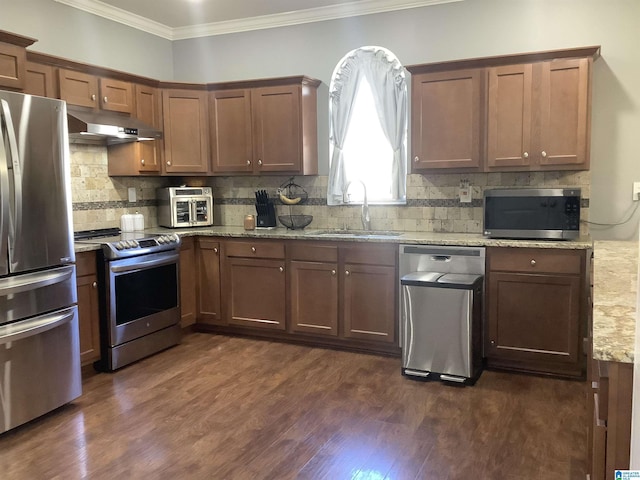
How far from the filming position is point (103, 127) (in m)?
3.84

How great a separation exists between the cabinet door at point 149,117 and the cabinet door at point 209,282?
0.78 meters

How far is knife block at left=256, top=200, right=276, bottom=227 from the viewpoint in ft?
15.9

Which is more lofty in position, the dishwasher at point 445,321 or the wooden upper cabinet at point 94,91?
the wooden upper cabinet at point 94,91

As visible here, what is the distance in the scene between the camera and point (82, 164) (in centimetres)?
440

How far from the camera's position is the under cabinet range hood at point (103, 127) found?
379 centimetres

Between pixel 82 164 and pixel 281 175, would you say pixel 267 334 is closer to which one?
pixel 281 175

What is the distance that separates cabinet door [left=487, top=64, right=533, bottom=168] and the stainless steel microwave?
267 millimetres

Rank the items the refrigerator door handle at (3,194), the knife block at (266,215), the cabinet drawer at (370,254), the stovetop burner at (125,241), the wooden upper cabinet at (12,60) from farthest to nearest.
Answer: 1. the knife block at (266,215)
2. the cabinet drawer at (370,254)
3. the stovetop burner at (125,241)
4. the wooden upper cabinet at (12,60)
5. the refrigerator door handle at (3,194)

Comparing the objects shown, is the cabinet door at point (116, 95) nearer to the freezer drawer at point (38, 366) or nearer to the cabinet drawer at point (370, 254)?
the freezer drawer at point (38, 366)

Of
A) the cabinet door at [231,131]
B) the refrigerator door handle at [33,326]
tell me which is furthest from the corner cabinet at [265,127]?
the refrigerator door handle at [33,326]

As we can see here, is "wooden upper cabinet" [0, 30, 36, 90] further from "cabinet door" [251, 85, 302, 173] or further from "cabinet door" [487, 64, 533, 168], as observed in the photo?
"cabinet door" [487, 64, 533, 168]

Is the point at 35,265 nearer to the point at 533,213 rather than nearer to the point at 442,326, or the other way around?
the point at 442,326

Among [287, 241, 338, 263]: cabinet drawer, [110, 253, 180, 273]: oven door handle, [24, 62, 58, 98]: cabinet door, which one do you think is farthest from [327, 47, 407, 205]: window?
[24, 62, 58, 98]: cabinet door

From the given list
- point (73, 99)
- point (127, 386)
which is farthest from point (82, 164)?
point (127, 386)
